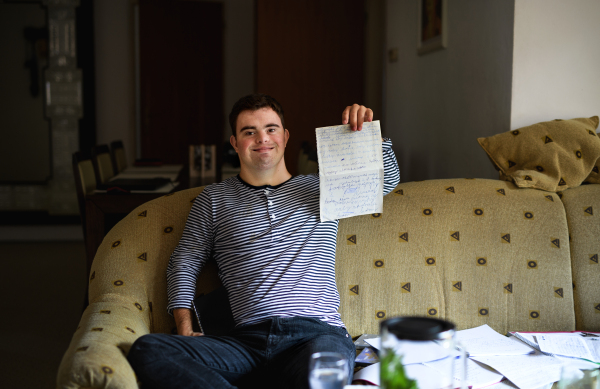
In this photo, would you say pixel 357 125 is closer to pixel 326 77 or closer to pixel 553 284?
pixel 553 284

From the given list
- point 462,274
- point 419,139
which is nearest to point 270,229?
point 462,274

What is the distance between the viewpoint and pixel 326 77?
14.8ft

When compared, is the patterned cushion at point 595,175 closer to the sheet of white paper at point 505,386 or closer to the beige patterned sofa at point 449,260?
the beige patterned sofa at point 449,260

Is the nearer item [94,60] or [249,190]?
[249,190]

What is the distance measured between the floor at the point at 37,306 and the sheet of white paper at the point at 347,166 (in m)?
1.46

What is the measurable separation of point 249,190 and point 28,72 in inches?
171

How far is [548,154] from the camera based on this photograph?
6.45 feet

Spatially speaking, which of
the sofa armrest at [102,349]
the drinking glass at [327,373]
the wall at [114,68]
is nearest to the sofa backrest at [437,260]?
the sofa armrest at [102,349]

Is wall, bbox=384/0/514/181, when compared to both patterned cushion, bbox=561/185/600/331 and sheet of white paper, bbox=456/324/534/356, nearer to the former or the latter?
patterned cushion, bbox=561/185/600/331

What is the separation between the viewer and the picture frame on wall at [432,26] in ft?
9.66

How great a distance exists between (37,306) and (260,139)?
2.23 m

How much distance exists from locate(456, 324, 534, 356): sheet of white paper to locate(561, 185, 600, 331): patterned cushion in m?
0.34

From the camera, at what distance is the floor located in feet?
7.73

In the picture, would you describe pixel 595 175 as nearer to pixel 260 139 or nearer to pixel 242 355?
pixel 260 139
